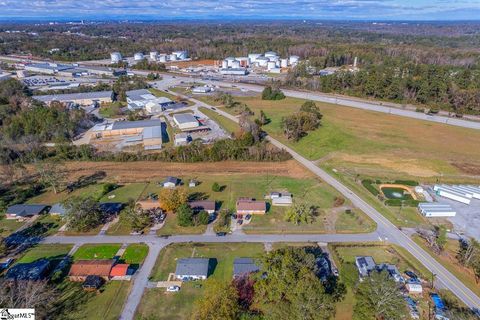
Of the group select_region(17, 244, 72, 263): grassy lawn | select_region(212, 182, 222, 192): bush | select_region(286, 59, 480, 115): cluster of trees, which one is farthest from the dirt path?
select_region(286, 59, 480, 115): cluster of trees

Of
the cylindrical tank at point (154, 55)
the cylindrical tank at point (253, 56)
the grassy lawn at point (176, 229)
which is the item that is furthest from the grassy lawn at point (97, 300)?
the cylindrical tank at point (154, 55)

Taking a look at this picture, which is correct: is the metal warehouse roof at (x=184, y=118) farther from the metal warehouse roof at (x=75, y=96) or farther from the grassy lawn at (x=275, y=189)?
the metal warehouse roof at (x=75, y=96)

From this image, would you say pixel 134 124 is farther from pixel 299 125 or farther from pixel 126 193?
pixel 299 125

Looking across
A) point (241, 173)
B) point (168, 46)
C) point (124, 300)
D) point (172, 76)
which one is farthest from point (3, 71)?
point (124, 300)

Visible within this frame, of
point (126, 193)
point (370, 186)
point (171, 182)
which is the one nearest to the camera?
point (126, 193)

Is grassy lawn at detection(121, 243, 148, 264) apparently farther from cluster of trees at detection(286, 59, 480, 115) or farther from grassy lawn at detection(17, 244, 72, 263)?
cluster of trees at detection(286, 59, 480, 115)

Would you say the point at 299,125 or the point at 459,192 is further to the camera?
the point at 299,125

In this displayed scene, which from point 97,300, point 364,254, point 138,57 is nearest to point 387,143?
point 364,254

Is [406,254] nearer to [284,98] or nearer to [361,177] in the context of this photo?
[361,177]
